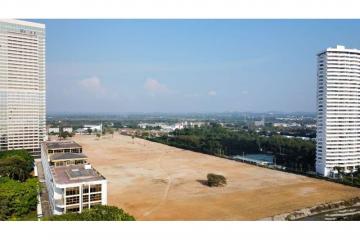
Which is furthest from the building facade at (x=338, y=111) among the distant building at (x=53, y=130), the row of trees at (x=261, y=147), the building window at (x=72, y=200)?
the distant building at (x=53, y=130)

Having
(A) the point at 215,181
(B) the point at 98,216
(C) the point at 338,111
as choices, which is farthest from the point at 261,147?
(B) the point at 98,216

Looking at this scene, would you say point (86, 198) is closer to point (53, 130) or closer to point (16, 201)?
point (16, 201)

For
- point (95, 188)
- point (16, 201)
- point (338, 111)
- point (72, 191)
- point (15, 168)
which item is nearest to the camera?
point (72, 191)

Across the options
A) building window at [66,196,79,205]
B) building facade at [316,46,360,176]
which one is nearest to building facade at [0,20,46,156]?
building window at [66,196,79,205]

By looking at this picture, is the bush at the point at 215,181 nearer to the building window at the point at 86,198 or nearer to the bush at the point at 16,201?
the building window at the point at 86,198

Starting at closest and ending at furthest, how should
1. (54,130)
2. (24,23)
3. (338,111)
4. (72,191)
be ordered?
(72,191), (338,111), (24,23), (54,130)

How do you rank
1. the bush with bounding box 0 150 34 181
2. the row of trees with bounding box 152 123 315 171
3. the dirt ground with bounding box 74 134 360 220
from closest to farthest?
1. the dirt ground with bounding box 74 134 360 220
2. the bush with bounding box 0 150 34 181
3. the row of trees with bounding box 152 123 315 171

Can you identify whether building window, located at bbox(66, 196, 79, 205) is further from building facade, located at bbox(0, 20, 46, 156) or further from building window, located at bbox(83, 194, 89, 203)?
building facade, located at bbox(0, 20, 46, 156)
